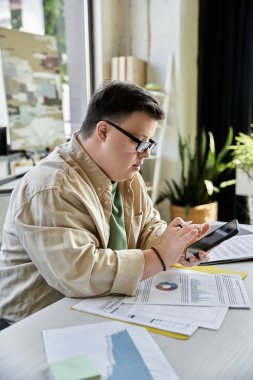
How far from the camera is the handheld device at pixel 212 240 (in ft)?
3.56

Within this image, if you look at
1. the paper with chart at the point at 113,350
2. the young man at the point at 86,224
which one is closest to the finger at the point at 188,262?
the young man at the point at 86,224

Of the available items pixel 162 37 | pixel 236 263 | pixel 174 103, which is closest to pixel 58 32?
pixel 162 37

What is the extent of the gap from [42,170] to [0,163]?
1.54m

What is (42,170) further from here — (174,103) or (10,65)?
(174,103)

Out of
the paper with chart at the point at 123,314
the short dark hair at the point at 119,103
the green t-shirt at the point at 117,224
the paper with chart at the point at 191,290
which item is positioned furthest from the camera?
the green t-shirt at the point at 117,224

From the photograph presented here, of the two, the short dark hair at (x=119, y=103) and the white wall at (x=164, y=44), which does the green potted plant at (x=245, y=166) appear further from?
→ the short dark hair at (x=119, y=103)

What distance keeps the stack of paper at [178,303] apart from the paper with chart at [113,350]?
0.19ft

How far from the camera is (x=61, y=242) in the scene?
92 cm

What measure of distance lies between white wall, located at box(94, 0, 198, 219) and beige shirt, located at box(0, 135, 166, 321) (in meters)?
2.41

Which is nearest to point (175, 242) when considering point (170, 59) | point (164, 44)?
point (170, 59)

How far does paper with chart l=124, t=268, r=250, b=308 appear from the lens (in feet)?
2.96

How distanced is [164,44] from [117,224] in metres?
2.63

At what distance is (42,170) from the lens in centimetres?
104

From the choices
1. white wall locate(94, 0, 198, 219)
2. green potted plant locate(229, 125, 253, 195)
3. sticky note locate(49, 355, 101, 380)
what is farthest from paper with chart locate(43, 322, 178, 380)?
white wall locate(94, 0, 198, 219)
